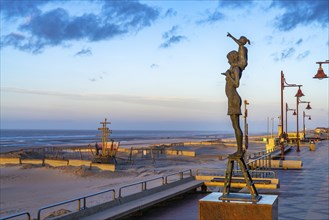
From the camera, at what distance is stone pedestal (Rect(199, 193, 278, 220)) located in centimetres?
689

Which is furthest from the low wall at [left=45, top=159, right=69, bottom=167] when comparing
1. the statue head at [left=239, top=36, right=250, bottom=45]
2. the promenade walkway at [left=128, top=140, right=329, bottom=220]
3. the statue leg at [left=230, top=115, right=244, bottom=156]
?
the statue head at [left=239, top=36, right=250, bottom=45]

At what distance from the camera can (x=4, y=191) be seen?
77.4 feet

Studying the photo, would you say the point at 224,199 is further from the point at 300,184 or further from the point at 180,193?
the point at 300,184

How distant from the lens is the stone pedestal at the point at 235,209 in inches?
271

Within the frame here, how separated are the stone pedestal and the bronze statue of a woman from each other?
0.95 metres

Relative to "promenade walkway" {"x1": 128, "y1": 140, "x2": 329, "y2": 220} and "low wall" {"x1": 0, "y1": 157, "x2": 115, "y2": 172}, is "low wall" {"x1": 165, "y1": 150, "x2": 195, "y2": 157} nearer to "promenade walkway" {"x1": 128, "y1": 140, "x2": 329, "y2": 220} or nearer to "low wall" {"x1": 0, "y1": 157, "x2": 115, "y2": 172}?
"low wall" {"x1": 0, "y1": 157, "x2": 115, "y2": 172}

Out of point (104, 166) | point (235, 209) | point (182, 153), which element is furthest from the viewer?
point (182, 153)

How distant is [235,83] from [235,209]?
86.5 inches

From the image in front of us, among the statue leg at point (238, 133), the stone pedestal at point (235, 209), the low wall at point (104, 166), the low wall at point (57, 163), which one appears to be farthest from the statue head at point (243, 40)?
the low wall at point (57, 163)

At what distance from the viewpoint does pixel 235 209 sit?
7020mm

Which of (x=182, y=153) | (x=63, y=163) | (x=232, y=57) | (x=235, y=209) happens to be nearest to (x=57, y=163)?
(x=63, y=163)

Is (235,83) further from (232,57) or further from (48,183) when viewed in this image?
(48,183)

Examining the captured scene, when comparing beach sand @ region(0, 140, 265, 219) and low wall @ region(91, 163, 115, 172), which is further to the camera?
low wall @ region(91, 163, 115, 172)

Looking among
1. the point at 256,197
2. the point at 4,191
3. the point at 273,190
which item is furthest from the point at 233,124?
the point at 4,191
